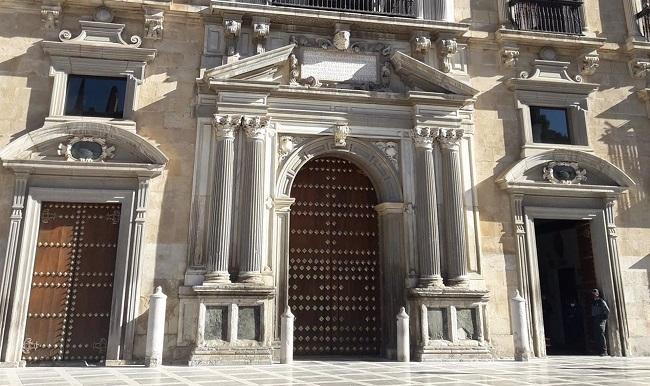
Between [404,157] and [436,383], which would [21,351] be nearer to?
[436,383]

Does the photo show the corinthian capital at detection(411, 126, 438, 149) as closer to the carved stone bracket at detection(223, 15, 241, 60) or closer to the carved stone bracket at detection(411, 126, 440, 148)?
the carved stone bracket at detection(411, 126, 440, 148)

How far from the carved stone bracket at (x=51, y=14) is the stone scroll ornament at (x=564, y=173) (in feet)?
33.4

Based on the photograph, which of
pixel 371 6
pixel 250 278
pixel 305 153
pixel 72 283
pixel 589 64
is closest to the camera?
pixel 250 278

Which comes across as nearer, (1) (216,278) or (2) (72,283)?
(1) (216,278)

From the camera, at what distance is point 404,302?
10031mm

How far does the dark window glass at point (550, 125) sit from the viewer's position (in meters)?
11.8

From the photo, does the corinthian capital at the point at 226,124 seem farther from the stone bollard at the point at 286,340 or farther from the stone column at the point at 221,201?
the stone bollard at the point at 286,340

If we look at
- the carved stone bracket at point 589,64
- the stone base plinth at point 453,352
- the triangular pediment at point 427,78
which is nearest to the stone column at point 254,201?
the triangular pediment at point 427,78

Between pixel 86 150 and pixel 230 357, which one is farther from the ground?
pixel 86 150

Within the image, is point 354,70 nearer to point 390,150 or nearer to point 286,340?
point 390,150

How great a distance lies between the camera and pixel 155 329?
8531 millimetres

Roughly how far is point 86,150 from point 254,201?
10.5ft

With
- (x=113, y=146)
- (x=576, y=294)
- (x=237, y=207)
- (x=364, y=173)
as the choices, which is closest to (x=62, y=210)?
(x=113, y=146)

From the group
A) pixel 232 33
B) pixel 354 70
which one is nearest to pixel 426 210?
pixel 354 70
